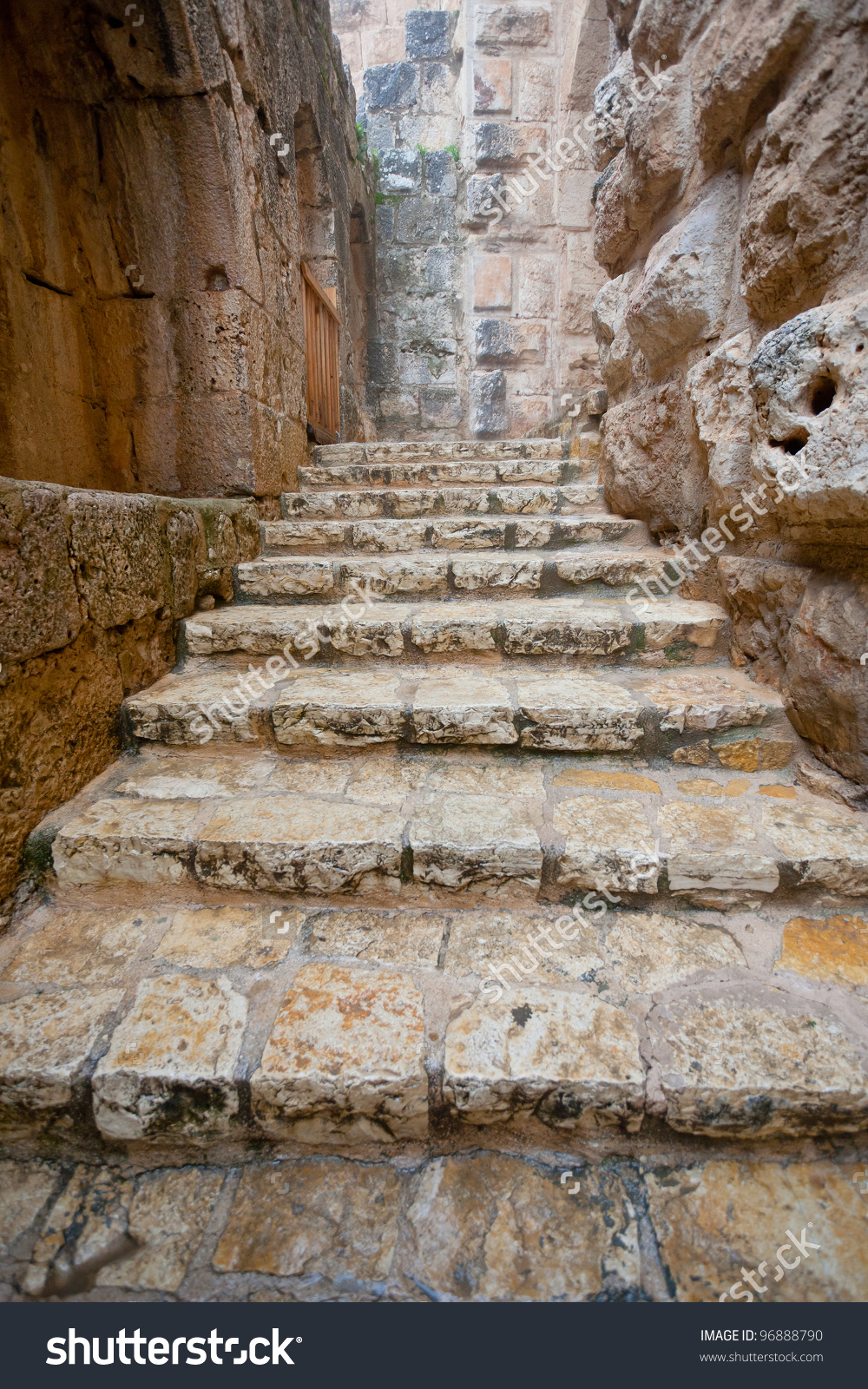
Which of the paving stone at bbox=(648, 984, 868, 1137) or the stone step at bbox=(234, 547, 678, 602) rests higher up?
the stone step at bbox=(234, 547, 678, 602)

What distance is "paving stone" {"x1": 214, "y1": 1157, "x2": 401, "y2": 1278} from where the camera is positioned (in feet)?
3.10

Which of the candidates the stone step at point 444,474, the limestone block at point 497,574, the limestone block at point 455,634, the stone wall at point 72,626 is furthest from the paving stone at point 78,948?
the stone step at point 444,474

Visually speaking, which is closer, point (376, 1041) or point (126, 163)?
→ point (376, 1041)

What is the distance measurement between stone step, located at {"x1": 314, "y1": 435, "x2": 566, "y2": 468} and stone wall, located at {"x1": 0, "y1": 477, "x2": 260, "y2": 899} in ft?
6.48

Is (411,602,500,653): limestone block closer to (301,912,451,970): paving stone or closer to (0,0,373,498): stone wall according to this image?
A: (301,912,451,970): paving stone

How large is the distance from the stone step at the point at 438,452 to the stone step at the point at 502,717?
Result: 2.36 meters

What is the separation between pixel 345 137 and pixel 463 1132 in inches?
276

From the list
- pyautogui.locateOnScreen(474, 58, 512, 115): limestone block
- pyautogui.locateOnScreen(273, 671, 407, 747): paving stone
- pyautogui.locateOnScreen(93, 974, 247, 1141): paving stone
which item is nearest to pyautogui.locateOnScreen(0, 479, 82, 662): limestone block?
pyautogui.locateOnScreen(273, 671, 407, 747): paving stone

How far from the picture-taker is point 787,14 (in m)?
1.54

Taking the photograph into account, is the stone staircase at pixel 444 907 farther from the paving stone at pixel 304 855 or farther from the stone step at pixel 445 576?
the stone step at pixel 445 576

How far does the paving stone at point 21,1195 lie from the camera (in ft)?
3.26

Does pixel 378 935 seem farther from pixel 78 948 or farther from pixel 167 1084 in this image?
pixel 78 948

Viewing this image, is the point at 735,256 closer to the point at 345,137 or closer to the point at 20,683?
the point at 20,683
